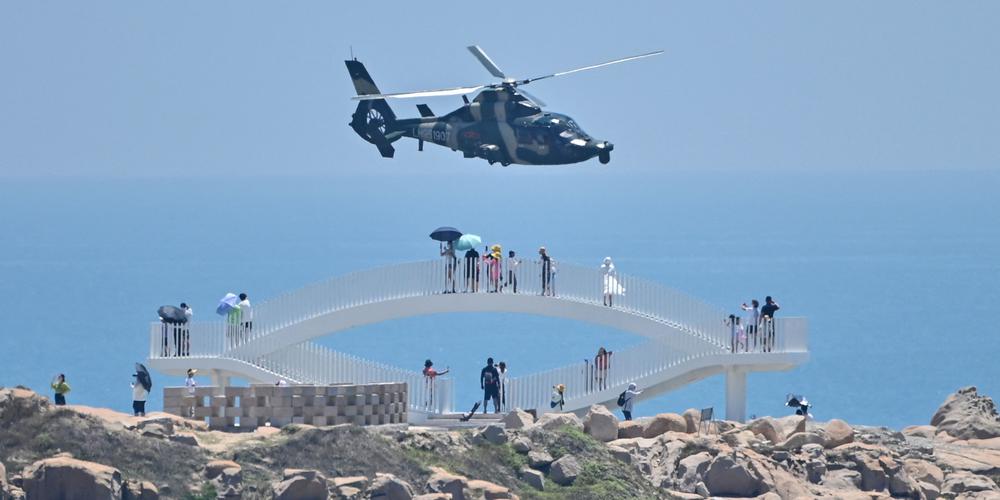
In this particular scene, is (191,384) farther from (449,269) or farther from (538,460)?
(538,460)

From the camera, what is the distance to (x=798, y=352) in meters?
63.7

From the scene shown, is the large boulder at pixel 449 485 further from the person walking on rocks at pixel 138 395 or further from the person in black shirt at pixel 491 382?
the person in black shirt at pixel 491 382

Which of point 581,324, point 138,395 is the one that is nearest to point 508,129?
point 138,395

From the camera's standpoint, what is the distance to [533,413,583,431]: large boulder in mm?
57281

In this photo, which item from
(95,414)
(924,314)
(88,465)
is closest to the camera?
(88,465)

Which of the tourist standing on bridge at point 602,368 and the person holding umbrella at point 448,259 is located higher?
the person holding umbrella at point 448,259

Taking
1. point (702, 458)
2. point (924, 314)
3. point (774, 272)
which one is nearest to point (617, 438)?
point (702, 458)

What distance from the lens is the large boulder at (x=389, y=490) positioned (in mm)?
51250

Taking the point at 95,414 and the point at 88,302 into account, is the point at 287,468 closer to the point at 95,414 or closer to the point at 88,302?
the point at 95,414

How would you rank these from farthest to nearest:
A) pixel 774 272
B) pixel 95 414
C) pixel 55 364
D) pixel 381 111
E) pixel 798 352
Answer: pixel 774 272
pixel 55 364
pixel 381 111
pixel 798 352
pixel 95 414

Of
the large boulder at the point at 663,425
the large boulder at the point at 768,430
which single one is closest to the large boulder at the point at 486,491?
the large boulder at the point at 663,425

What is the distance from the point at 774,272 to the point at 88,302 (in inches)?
1546

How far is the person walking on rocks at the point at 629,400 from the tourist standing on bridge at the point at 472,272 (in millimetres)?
3844

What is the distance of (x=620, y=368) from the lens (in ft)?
211
